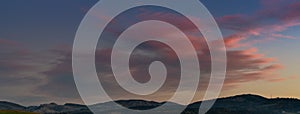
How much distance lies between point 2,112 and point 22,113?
11536 mm

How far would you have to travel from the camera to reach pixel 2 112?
19062cm

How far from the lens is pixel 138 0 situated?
58812 mm

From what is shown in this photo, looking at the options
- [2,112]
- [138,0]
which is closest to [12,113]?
[2,112]

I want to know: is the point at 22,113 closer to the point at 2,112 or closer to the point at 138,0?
the point at 2,112

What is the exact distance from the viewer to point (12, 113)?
194 m

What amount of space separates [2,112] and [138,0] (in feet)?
515

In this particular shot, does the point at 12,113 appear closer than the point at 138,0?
No

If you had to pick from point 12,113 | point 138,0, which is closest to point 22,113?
point 12,113

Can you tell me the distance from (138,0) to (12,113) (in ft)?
521

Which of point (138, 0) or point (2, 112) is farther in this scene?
point (2, 112)

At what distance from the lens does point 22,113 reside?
653ft

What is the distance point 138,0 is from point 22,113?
161 metres

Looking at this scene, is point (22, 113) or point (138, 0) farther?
point (22, 113)

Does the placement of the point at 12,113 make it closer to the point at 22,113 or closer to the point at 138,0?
the point at 22,113
